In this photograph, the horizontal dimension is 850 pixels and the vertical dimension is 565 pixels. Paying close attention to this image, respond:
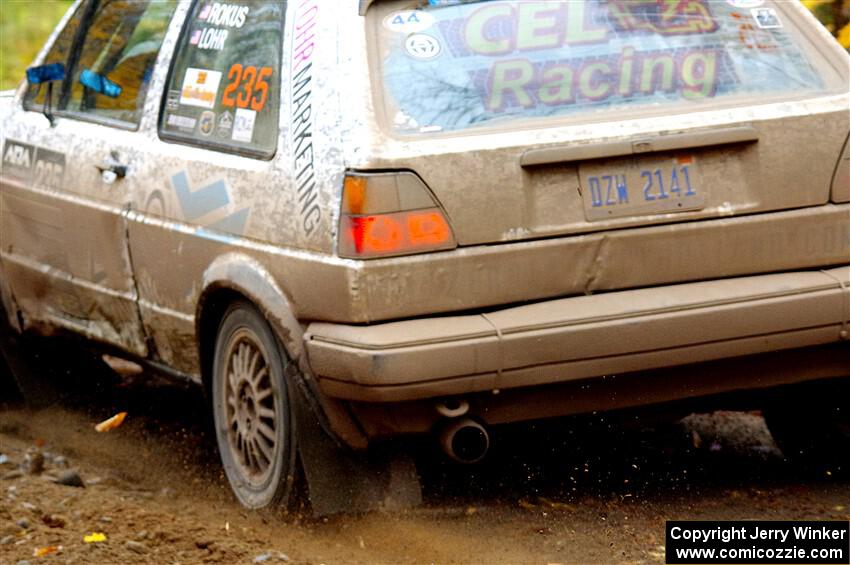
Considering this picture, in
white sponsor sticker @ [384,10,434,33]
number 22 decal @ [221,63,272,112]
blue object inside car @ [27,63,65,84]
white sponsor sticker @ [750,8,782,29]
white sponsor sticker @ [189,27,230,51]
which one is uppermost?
white sponsor sticker @ [384,10,434,33]

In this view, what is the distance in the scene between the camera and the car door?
5.79 m

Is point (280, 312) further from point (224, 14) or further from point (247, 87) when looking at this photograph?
point (224, 14)

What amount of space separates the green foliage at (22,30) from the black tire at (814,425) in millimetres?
9318

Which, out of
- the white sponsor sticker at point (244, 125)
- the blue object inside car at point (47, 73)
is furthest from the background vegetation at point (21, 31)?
the white sponsor sticker at point (244, 125)

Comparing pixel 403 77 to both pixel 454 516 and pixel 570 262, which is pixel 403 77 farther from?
pixel 454 516

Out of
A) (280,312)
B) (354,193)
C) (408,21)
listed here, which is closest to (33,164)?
(280,312)

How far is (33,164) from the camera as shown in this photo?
6297 millimetres

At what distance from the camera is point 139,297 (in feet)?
18.8

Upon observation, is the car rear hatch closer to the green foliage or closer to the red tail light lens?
the red tail light lens

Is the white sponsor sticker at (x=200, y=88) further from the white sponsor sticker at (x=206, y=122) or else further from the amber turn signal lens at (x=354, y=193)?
the amber turn signal lens at (x=354, y=193)

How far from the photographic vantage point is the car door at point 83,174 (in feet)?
19.0

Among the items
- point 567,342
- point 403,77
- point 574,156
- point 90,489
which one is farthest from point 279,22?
point 90,489

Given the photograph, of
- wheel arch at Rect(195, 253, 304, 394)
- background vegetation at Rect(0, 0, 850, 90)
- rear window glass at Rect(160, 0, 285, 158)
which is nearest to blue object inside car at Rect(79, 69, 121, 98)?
rear window glass at Rect(160, 0, 285, 158)

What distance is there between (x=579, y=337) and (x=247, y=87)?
4.82 feet
